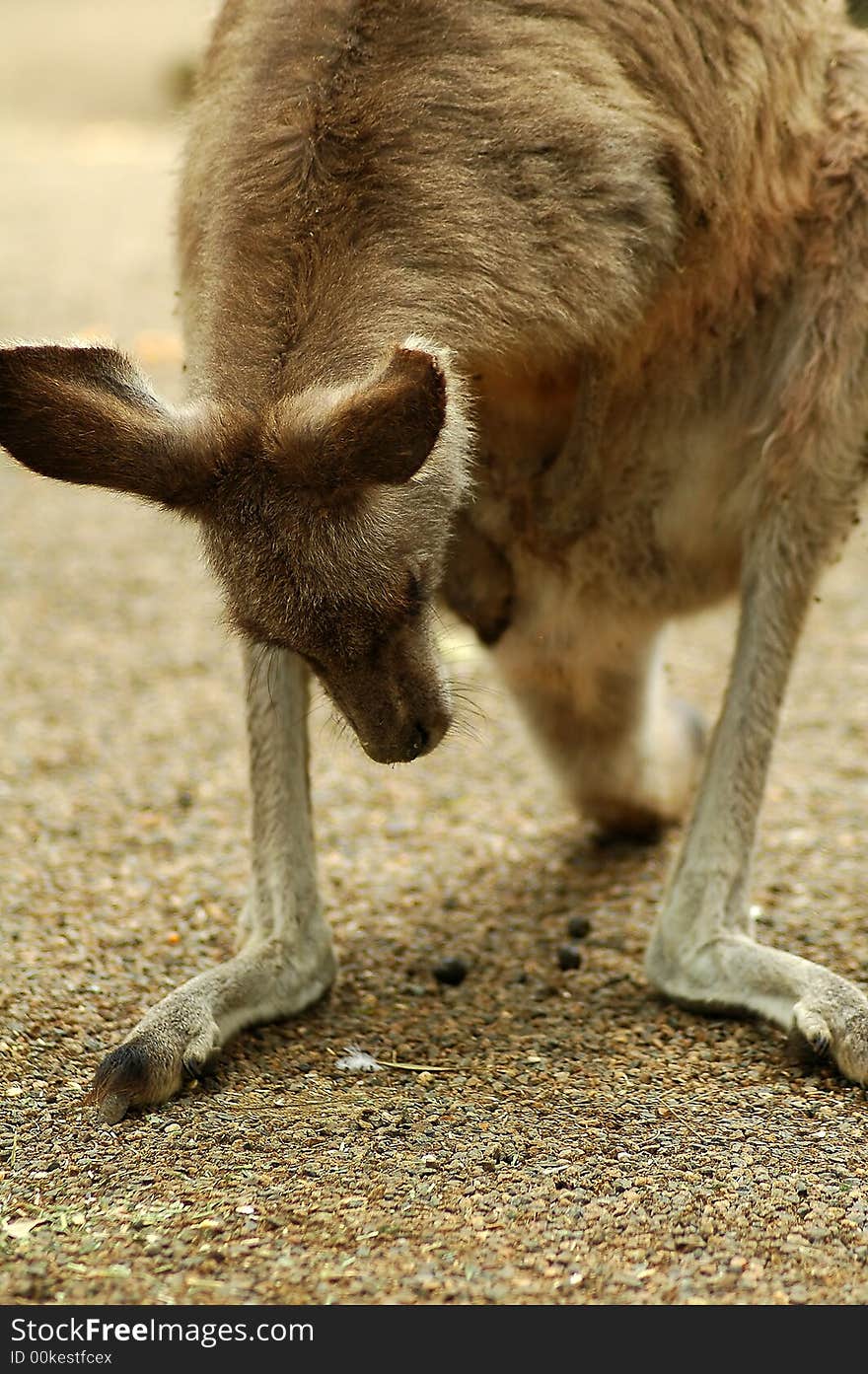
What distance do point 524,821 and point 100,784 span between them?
122cm

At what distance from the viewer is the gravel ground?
2.40 m

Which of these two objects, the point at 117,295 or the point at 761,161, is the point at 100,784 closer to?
the point at 761,161

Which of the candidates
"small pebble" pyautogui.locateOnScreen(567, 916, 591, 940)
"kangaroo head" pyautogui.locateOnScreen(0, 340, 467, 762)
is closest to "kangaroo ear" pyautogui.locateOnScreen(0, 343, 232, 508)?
"kangaroo head" pyautogui.locateOnScreen(0, 340, 467, 762)

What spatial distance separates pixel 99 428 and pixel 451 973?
59.4 inches

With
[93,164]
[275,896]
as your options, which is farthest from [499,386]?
[93,164]

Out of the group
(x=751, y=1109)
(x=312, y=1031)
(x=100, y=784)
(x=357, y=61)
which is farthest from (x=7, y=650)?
(x=751, y=1109)

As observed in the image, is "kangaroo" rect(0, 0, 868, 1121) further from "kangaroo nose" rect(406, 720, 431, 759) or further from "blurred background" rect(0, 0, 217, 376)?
"blurred background" rect(0, 0, 217, 376)

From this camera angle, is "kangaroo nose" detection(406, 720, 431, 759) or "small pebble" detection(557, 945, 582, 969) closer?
"kangaroo nose" detection(406, 720, 431, 759)

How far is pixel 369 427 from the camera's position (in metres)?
2.44

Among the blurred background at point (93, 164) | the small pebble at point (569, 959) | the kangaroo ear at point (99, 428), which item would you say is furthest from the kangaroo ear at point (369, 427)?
the small pebble at point (569, 959)

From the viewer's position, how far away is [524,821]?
15.1ft

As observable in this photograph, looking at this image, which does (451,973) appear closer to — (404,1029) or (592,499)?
(404,1029)

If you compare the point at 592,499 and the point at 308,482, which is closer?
the point at 308,482

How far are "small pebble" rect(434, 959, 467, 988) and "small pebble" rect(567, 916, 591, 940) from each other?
34 centimetres
